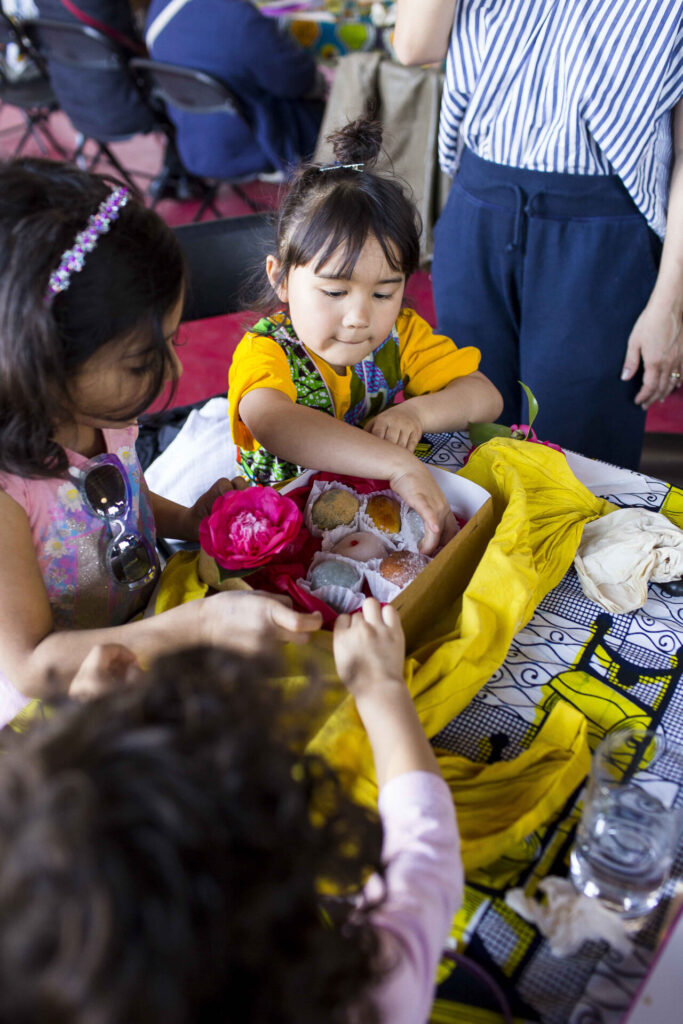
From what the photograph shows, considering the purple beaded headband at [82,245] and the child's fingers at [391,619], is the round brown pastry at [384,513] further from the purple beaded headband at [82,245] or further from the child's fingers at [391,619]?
the purple beaded headband at [82,245]

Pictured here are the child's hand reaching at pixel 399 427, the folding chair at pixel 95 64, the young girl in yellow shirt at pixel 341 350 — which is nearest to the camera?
the young girl in yellow shirt at pixel 341 350

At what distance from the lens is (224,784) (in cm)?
45

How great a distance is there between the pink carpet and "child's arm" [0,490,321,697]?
61 centimetres

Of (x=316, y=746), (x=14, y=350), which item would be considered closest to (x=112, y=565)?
(x=14, y=350)

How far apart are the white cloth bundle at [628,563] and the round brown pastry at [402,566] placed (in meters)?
0.20

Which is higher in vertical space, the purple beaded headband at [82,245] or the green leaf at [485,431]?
the purple beaded headband at [82,245]

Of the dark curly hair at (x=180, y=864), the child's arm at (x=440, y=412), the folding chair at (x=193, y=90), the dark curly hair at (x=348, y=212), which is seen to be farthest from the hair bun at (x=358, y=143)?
the folding chair at (x=193, y=90)

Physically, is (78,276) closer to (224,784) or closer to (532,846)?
(224,784)

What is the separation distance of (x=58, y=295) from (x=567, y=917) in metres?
0.71

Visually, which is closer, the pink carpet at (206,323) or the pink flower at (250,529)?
the pink flower at (250,529)

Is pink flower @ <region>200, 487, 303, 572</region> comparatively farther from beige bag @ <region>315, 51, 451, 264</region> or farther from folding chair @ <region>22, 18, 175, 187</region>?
folding chair @ <region>22, 18, 175, 187</region>

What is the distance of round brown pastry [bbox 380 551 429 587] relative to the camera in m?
0.86

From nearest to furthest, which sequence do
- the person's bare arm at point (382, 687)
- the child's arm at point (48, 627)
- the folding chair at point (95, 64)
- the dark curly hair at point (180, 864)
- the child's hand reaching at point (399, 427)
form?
the dark curly hair at point (180, 864), the person's bare arm at point (382, 687), the child's arm at point (48, 627), the child's hand reaching at point (399, 427), the folding chair at point (95, 64)

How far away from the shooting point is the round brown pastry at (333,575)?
0.84 metres
